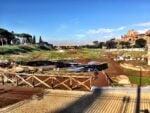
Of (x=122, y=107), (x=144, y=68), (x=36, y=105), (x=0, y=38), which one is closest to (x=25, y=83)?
A: (x=36, y=105)

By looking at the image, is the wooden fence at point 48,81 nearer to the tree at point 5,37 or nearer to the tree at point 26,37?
the tree at point 5,37

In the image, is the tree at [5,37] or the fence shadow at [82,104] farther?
the tree at [5,37]

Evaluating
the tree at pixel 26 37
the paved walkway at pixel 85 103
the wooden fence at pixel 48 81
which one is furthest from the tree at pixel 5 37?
the paved walkway at pixel 85 103

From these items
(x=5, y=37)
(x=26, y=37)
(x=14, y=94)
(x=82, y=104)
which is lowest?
(x=14, y=94)

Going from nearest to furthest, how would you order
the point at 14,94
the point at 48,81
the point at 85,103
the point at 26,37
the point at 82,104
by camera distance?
the point at 82,104 < the point at 85,103 < the point at 14,94 < the point at 48,81 < the point at 26,37

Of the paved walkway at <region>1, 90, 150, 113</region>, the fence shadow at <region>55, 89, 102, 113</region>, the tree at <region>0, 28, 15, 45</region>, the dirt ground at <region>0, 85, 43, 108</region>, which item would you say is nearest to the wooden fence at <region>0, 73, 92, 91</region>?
the dirt ground at <region>0, 85, 43, 108</region>

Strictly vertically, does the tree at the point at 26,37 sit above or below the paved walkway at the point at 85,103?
above

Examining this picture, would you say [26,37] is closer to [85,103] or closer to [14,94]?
[14,94]

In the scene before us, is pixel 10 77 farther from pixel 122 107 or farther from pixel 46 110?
pixel 122 107

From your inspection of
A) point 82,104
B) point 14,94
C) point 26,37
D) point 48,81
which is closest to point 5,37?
point 26,37

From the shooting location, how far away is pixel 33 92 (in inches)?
827

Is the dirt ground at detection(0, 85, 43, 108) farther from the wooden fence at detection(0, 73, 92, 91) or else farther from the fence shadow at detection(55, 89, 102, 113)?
the fence shadow at detection(55, 89, 102, 113)

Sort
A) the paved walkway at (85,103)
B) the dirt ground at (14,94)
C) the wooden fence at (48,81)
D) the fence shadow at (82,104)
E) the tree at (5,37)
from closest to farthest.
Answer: the fence shadow at (82,104), the paved walkway at (85,103), the dirt ground at (14,94), the wooden fence at (48,81), the tree at (5,37)

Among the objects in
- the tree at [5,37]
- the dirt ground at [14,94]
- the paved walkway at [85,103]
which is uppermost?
the tree at [5,37]
